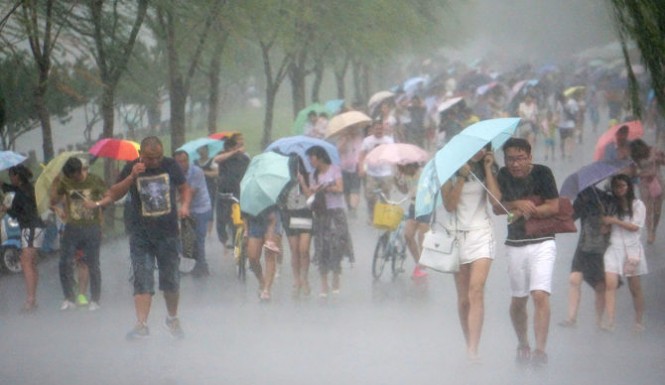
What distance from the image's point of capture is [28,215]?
14.1m

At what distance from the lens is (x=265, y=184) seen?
14.3 metres

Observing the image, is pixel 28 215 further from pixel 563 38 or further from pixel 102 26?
pixel 563 38

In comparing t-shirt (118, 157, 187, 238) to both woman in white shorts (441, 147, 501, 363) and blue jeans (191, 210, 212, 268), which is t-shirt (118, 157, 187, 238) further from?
blue jeans (191, 210, 212, 268)

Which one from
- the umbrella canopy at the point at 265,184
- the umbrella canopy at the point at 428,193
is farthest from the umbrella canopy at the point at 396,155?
the umbrella canopy at the point at 428,193

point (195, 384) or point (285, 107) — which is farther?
point (285, 107)

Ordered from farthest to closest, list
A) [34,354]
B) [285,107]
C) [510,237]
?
[285,107] < [34,354] < [510,237]

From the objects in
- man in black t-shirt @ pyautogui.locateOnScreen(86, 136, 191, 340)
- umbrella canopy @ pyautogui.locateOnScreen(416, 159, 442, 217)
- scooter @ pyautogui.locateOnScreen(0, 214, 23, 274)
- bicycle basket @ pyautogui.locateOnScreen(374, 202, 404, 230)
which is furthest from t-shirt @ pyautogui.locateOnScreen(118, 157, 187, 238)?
scooter @ pyautogui.locateOnScreen(0, 214, 23, 274)

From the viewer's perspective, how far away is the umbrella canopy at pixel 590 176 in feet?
38.1

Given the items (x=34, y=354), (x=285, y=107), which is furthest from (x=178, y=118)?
(x=285, y=107)

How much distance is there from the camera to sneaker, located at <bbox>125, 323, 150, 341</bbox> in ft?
38.2

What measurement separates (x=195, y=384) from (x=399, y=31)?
89.0 feet

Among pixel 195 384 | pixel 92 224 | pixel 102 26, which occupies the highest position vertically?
pixel 102 26

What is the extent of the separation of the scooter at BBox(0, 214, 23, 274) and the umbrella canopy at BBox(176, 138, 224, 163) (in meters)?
2.26

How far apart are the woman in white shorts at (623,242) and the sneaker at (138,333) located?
377 cm
